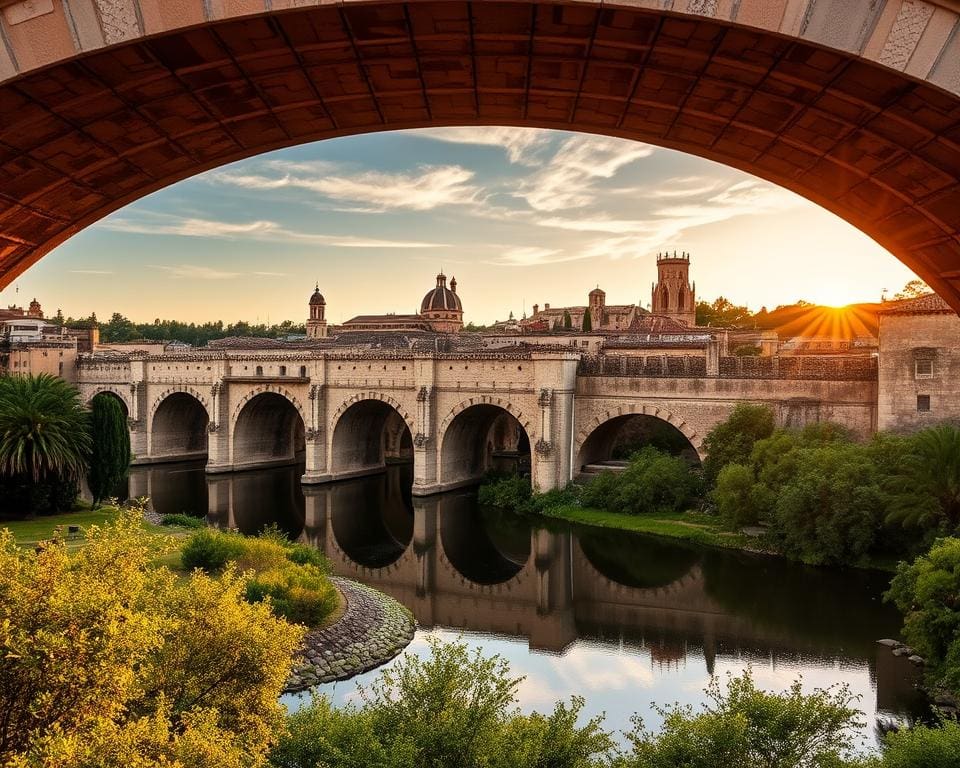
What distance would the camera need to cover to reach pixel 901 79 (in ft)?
9.39

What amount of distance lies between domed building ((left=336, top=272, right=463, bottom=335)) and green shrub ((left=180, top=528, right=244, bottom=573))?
4650 cm

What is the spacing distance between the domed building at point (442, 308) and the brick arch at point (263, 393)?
3060cm

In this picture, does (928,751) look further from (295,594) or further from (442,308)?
(442,308)

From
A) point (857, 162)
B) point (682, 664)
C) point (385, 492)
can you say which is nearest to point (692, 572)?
point (682, 664)

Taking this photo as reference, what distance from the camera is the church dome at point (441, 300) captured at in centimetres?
7494

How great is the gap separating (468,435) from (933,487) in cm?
2206

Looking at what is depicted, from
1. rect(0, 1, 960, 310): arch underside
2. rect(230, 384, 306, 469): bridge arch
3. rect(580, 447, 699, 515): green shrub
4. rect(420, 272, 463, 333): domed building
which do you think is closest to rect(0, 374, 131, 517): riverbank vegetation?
rect(230, 384, 306, 469): bridge arch

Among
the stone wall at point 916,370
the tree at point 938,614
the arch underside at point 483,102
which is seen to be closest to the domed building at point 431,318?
the stone wall at point 916,370

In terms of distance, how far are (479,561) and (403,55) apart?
2489cm

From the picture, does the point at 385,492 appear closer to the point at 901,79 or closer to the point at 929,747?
the point at 929,747

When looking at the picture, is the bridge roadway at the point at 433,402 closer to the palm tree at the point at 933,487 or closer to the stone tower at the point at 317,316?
the palm tree at the point at 933,487

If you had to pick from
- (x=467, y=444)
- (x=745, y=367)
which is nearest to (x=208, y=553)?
(x=467, y=444)

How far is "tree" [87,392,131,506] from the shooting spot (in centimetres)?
3131

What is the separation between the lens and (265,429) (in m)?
46.3
